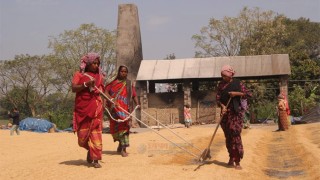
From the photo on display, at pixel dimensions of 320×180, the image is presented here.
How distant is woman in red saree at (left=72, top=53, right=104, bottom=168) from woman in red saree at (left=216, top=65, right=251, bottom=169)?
1935 millimetres

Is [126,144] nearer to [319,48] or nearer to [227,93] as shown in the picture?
[227,93]

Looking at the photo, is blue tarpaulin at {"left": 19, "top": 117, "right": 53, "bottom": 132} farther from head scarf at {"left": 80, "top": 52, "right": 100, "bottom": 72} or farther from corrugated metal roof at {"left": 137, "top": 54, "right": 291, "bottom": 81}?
head scarf at {"left": 80, "top": 52, "right": 100, "bottom": 72}

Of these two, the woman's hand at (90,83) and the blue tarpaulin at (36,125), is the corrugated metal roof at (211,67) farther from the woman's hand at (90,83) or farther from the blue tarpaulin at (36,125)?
the woman's hand at (90,83)

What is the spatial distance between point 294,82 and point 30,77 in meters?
26.6

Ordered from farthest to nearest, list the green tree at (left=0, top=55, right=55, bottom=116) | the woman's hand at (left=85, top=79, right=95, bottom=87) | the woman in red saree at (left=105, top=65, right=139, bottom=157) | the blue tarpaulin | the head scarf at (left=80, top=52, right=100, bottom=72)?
1. the green tree at (left=0, top=55, right=55, bottom=116)
2. the blue tarpaulin
3. the woman in red saree at (left=105, top=65, right=139, bottom=157)
4. the head scarf at (left=80, top=52, right=100, bottom=72)
5. the woman's hand at (left=85, top=79, right=95, bottom=87)

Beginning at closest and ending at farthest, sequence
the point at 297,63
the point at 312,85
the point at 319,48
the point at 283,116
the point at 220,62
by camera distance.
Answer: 1. the point at 283,116
2. the point at 220,62
3. the point at 312,85
4. the point at 297,63
5. the point at 319,48

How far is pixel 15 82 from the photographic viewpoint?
4791cm

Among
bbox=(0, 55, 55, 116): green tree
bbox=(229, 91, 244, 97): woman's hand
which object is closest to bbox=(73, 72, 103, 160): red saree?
bbox=(229, 91, 244, 97): woman's hand

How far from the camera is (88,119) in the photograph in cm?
695

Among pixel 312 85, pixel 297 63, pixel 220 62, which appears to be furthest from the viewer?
pixel 297 63

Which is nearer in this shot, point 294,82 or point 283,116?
point 283,116

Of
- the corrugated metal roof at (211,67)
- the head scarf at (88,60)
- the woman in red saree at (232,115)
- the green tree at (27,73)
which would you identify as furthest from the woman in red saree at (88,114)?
the green tree at (27,73)

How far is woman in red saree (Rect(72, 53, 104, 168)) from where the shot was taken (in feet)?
22.5

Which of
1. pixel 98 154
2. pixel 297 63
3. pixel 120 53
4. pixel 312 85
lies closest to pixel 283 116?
pixel 98 154
